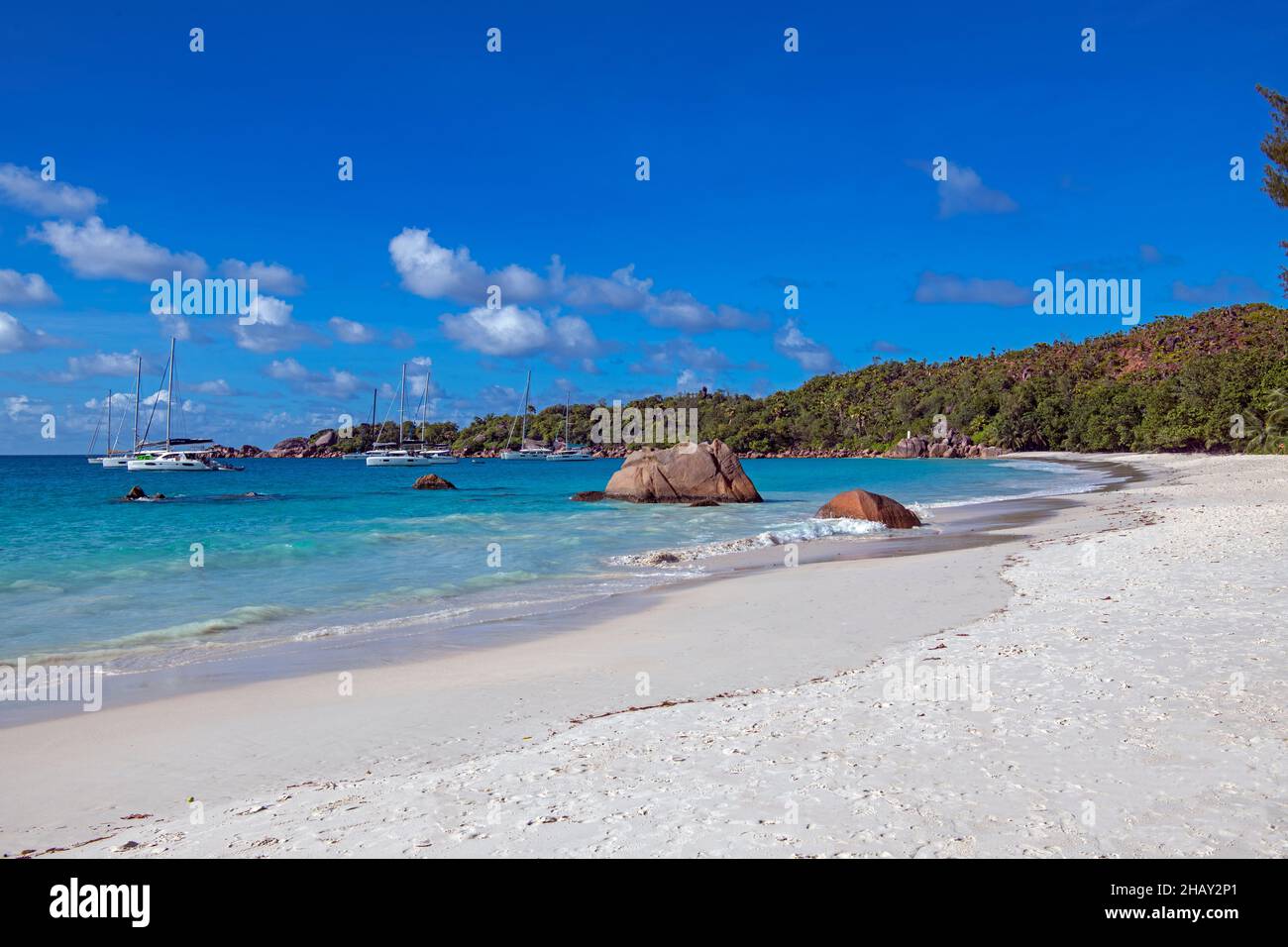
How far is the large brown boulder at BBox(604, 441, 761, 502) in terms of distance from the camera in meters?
37.0

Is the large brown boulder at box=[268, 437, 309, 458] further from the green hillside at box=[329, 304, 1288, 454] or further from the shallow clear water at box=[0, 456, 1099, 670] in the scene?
the shallow clear water at box=[0, 456, 1099, 670]

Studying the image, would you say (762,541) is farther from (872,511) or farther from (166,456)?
(166,456)

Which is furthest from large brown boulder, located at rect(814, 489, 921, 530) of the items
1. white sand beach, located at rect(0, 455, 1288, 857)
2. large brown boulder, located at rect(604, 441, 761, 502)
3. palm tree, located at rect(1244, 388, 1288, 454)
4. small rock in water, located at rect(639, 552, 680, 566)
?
palm tree, located at rect(1244, 388, 1288, 454)

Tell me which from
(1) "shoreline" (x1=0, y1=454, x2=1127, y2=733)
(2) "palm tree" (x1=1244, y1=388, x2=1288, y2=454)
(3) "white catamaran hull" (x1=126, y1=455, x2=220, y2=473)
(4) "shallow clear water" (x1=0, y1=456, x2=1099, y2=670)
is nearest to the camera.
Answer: (1) "shoreline" (x1=0, y1=454, x2=1127, y2=733)

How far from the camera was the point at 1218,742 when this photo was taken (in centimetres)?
511

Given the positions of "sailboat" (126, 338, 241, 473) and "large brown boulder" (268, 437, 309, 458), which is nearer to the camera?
"sailboat" (126, 338, 241, 473)

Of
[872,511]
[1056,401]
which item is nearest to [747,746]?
[872,511]

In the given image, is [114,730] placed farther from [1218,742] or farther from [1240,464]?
[1240,464]

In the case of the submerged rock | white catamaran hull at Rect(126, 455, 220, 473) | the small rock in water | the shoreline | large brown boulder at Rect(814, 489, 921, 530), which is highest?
white catamaran hull at Rect(126, 455, 220, 473)

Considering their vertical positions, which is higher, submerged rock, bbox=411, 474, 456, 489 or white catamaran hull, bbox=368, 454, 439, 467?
white catamaran hull, bbox=368, 454, 439, 467

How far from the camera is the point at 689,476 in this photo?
37.0 meters

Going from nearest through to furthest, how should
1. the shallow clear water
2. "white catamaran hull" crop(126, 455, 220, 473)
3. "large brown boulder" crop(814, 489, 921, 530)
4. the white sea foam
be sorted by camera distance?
the shallow clear water
the white sea foam
"large brown boulder" crop(814, 489, 921, 530)
"white catamaran hull" crop(126, 455, 220, 473)

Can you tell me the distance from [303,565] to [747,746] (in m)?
16.9

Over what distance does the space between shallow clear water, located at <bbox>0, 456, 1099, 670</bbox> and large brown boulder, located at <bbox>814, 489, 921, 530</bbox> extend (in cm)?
105
